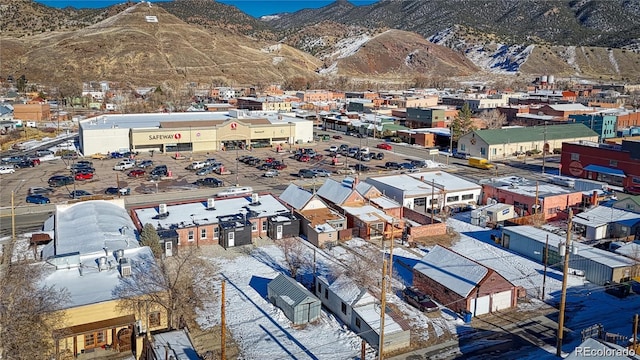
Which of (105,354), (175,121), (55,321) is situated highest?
(175,121)

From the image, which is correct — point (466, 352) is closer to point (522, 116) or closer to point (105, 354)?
point (105, 354)

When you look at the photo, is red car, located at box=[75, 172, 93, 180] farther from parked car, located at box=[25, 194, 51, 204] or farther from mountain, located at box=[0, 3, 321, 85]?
mountain, located at box=[0, 3, 321, 85]

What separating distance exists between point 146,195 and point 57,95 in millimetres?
71214

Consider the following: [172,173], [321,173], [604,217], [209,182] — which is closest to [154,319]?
[209,182]

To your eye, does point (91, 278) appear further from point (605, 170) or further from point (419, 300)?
point (605, 170)

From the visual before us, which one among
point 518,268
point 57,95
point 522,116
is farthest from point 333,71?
point 518,268

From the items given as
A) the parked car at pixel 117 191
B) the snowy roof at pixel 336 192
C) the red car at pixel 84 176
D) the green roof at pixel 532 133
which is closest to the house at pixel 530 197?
the snowy roof at pixel 336 192

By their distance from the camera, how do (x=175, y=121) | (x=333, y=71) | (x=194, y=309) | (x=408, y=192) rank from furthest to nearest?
(x=333, y=71), (x=175, y=121), (x=408, y=192), (x=194, y=309)

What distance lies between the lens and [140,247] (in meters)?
21.1

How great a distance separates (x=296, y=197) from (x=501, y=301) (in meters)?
13.2

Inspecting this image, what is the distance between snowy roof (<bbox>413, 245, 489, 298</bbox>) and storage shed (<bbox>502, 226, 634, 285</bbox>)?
5544 mm

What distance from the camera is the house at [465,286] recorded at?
19.1 metres

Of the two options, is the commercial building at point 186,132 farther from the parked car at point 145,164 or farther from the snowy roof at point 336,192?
the snowy roof at point 336,192

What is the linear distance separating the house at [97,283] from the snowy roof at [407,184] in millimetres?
16052
